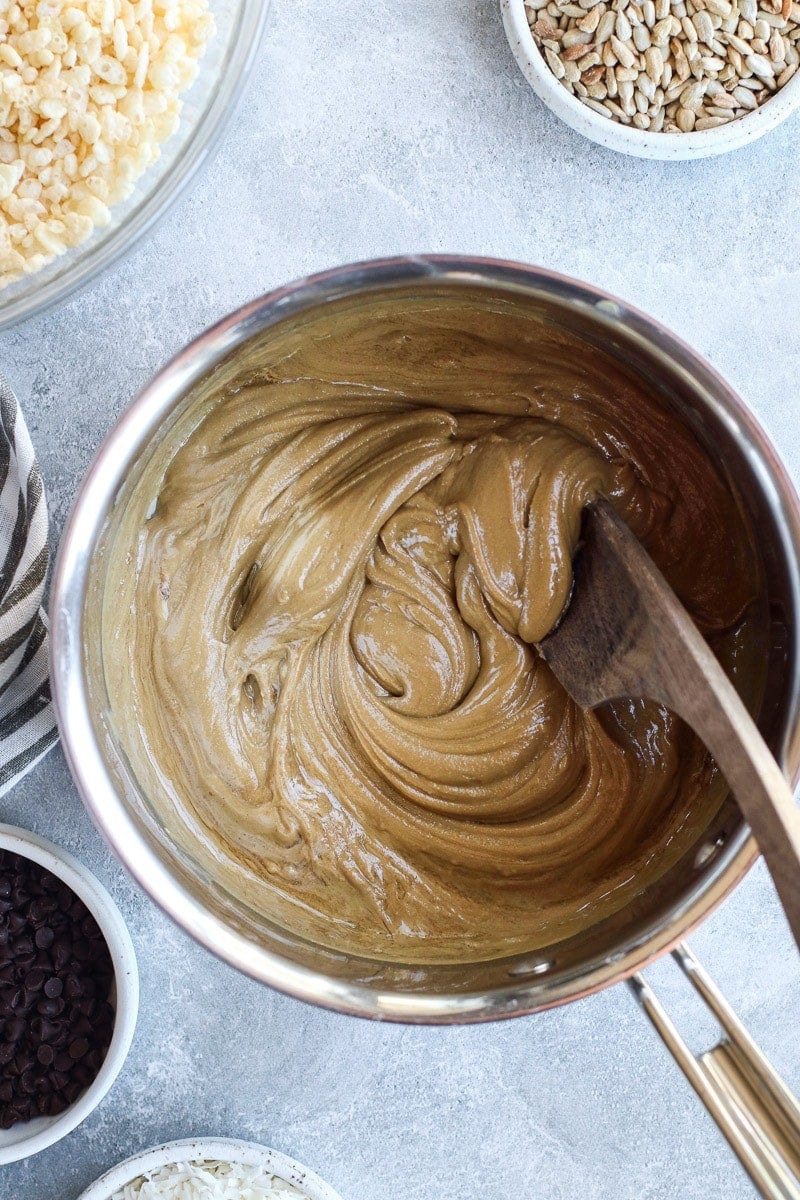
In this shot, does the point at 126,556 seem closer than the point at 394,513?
Yes

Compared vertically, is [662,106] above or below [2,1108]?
above

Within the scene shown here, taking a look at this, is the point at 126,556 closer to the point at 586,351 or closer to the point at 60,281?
the point at 60,281

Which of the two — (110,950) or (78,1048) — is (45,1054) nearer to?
(78,1048)

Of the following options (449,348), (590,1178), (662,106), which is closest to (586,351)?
(449,348)

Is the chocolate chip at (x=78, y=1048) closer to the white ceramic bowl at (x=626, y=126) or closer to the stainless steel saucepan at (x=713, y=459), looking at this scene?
the stainless steel saucepan at (x=713, y=459)

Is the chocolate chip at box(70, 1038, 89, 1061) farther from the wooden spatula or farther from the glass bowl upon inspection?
the glass bowl

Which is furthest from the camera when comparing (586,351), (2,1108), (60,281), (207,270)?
(2,1108)
